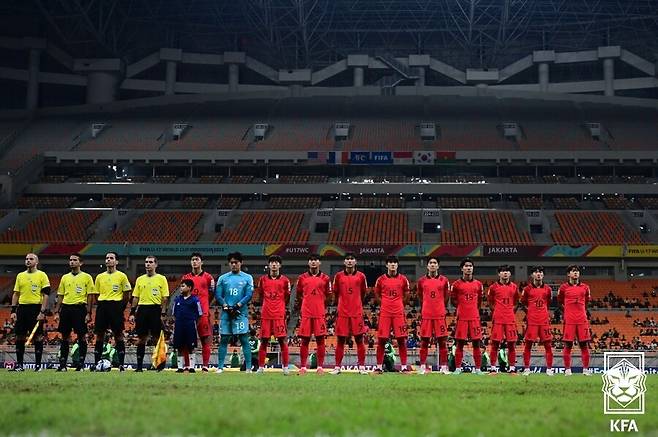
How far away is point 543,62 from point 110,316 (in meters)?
51.3

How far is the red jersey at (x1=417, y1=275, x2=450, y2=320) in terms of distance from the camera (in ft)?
49.9

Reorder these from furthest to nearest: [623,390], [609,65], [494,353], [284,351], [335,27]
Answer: [335,27] → [609,65] → [494,353] → [284,351] → [623,390]

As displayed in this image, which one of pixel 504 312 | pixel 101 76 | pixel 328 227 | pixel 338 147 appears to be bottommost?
pixel 504 312

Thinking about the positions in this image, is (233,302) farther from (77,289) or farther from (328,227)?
(328,227)

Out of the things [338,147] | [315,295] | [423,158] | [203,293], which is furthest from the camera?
[338,147]

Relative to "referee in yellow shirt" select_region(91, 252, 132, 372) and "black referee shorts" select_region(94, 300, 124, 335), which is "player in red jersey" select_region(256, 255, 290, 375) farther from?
"black referee shorts" select_region(94, 300, 124, 335)

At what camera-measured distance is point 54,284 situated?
4319 cm

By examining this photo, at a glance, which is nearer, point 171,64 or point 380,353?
point 380,353

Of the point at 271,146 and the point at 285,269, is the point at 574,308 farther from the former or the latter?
the point at 271,146

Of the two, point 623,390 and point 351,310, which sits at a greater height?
point 351,310

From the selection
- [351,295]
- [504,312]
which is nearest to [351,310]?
[351,295]

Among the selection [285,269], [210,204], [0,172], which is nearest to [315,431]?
[285,269]

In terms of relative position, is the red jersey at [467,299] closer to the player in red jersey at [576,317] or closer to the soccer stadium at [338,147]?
the player in red jersey at [576,317]

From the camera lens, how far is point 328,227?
156 ft
